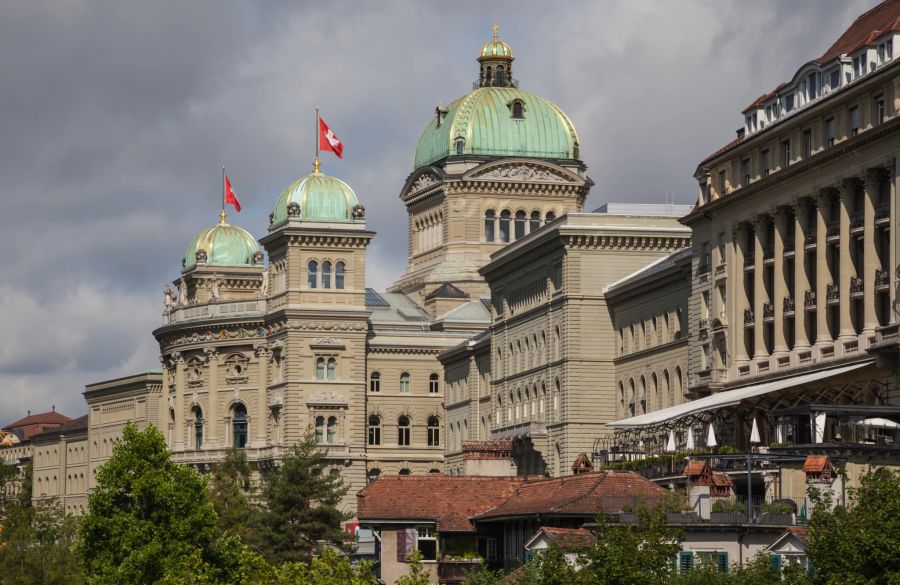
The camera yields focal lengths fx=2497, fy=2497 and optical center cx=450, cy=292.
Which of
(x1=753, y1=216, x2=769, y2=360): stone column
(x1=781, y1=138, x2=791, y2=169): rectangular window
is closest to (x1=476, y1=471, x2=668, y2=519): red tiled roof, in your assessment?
(x1=753, y1=216, x2=769, y2=360): stone column

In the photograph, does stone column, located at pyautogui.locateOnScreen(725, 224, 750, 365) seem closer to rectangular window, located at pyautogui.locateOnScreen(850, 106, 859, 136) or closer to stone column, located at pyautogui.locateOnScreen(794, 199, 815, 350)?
stone column, located at pyautogui.locateOnScreen(794, 199, 815, 350)

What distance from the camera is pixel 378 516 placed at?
319ft

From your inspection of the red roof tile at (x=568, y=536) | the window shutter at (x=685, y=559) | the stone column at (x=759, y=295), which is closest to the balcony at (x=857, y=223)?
the stone column at (x=759, y=295)

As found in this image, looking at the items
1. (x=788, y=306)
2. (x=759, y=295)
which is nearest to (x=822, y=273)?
(x=788, y=306)

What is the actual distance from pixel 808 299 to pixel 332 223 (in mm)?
89705

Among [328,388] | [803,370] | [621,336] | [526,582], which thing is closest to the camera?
[526,582]

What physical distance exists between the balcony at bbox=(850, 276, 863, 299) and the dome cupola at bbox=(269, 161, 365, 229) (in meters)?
94.9

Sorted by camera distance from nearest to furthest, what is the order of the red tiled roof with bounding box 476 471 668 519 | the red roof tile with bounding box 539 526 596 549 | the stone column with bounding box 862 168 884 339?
the red roof tile with bounding box 539 526 596 549 → the red tiled roof with bounding box 476 471 668 519 → the stone column with bounding box 862 168 884 339

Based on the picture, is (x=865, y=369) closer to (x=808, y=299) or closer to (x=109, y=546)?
(x=808, y=299)

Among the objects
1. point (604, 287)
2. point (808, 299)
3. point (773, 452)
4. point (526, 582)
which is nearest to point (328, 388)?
point (604, 287)

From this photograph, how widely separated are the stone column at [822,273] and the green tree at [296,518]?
95.0 feet

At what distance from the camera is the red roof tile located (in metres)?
81.4

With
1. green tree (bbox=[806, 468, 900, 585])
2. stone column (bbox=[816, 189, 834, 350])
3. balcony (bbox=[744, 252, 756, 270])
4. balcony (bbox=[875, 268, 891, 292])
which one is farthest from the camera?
balcony (bbox=[744, 252, 756, 270])

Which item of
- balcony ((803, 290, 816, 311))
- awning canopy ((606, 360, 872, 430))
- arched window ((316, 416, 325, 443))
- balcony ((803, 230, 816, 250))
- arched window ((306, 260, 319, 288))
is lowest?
awning canopy ((606, 360, 872, 430))
